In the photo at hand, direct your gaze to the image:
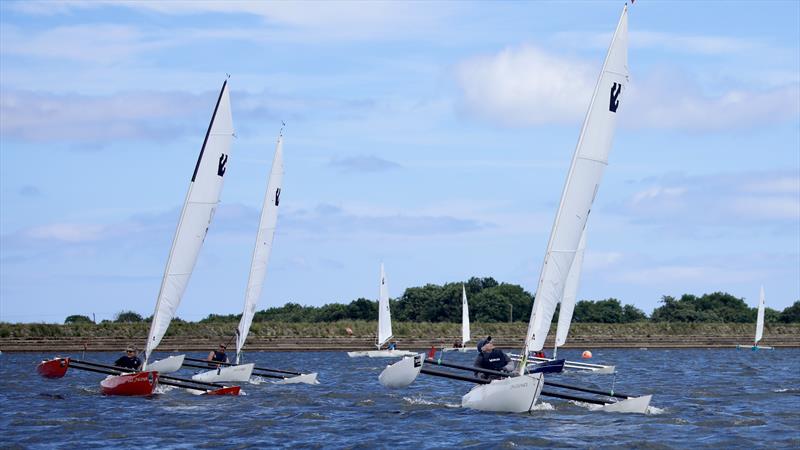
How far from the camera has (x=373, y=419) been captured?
1314 inches

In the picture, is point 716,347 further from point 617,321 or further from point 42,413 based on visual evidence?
point 42,413

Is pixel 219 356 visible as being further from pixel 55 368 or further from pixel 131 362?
pixel 55 368

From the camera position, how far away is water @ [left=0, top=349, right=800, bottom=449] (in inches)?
1110

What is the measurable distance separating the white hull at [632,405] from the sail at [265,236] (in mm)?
17969

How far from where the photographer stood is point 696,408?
36375mm

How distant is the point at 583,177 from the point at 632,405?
6.72m

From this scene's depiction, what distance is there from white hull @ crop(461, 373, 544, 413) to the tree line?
325ft

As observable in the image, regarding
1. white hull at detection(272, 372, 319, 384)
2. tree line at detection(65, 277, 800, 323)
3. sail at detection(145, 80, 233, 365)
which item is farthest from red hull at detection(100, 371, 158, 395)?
tree line at detection(65, 277, 800, 323)

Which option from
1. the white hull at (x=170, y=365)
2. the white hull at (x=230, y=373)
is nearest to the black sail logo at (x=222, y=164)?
the white hull at (x=230, y=373)

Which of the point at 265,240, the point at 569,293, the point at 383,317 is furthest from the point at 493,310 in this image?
the point at 265,240

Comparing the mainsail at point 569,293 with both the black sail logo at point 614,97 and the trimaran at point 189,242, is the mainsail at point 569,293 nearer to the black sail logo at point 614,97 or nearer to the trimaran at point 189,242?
the trimaran at point 189,242

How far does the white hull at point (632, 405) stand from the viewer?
33562 millimetres

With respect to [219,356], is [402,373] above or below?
above

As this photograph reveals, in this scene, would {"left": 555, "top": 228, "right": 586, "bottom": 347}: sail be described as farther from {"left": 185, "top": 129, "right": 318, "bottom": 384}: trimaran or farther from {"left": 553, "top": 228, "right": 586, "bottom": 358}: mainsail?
{"left": 185, "top": 129, "right": 318, "bottom": 384}: trimaran
